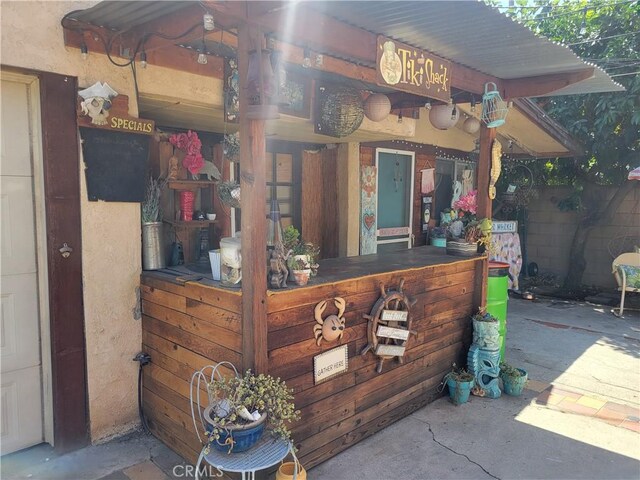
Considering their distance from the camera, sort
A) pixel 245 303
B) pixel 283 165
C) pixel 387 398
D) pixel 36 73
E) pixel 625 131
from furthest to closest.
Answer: pixel 625 131
pixel 283 165
pixel 387 398
pixel 36 73
pixel 245 303

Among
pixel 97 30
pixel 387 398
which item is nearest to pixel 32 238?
pixel 97 30

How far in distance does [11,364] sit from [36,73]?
1798 mm

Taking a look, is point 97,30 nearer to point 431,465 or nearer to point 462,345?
point 431,465

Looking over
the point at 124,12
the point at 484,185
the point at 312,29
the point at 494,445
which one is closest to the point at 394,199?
the point at 484,185

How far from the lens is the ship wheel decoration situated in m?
3.14

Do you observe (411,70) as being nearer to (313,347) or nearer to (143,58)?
(143,58)

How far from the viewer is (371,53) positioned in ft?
9.63

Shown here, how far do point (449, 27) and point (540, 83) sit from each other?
5.46 feet

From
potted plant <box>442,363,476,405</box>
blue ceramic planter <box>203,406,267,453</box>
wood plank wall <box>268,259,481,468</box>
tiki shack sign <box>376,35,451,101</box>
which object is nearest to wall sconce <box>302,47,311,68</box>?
tiki shack sign <box>376,35,451,101</box>

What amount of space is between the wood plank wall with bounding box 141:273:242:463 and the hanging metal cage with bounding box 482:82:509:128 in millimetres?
2891

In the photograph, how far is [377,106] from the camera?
4.24 metres

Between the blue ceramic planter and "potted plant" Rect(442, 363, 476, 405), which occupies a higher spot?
the blue ceramic planter

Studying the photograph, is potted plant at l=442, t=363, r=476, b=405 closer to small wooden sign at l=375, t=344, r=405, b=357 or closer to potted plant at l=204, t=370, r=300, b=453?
small wooden sign at l=375, t=344, r=405, b=357

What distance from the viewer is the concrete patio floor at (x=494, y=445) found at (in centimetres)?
282
